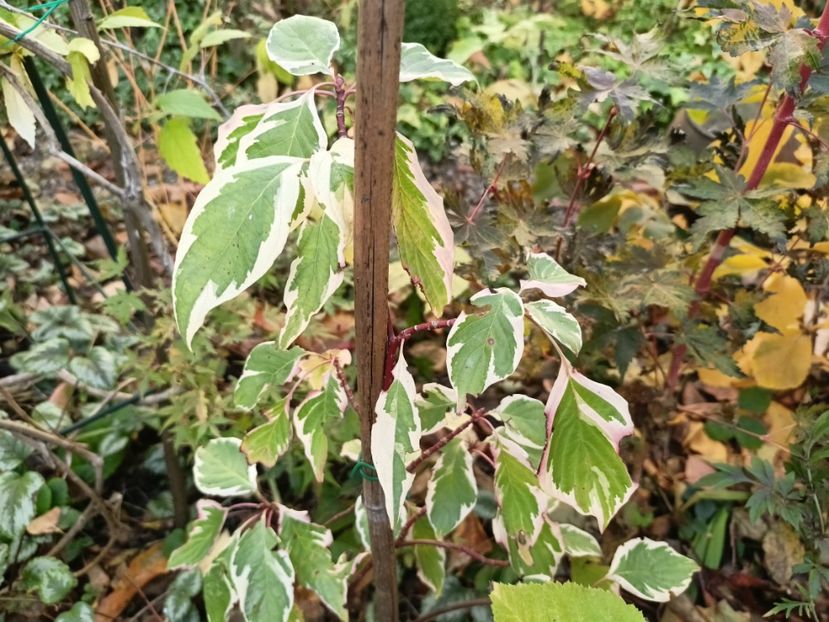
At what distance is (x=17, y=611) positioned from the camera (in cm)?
119

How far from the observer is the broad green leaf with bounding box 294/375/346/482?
2.61 feet

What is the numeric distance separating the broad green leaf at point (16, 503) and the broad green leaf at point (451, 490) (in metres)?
0.76

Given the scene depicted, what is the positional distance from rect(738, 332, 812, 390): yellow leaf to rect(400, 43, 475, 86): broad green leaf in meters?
1.04

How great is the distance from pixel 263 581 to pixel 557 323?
54 centimetres

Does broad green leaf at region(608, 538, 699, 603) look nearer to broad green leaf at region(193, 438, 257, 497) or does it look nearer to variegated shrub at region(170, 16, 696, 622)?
variegated shrub at region(170, 16, 696, 622)

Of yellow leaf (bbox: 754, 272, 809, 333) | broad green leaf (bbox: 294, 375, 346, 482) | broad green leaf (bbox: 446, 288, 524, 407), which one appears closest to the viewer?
broad green leaf (bbox: 446, 288, 524, 407)

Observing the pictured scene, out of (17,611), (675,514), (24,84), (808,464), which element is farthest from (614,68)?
(17,611)

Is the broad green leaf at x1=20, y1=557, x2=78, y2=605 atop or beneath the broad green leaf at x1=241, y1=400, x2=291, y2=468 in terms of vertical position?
beneath

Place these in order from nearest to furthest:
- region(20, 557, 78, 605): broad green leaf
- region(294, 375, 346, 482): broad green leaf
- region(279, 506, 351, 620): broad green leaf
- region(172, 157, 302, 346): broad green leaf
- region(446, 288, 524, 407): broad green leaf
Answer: region(172, 157, 302, 346): broad green leaf
region(446, 288, 524, 407): broad green leaf
region(294, 375, 346, 482): broad green leaf
region(279, 506, 351, 620): broad green leaf
region(20, 557, 78, 605): broad green leaf

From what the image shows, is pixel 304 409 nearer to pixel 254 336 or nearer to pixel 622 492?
pixel 622 492

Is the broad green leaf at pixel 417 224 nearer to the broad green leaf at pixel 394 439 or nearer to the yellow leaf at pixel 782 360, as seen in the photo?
the broad green leaf at pixel 394 439

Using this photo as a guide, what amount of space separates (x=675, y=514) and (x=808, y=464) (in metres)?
0.49

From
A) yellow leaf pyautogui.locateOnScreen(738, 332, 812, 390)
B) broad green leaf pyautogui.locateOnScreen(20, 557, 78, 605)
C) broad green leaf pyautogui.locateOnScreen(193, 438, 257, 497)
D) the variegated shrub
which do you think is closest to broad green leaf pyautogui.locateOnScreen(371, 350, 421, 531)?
the variegated shrub

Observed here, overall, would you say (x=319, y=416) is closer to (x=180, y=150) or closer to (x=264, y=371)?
(x=264, y=371)
